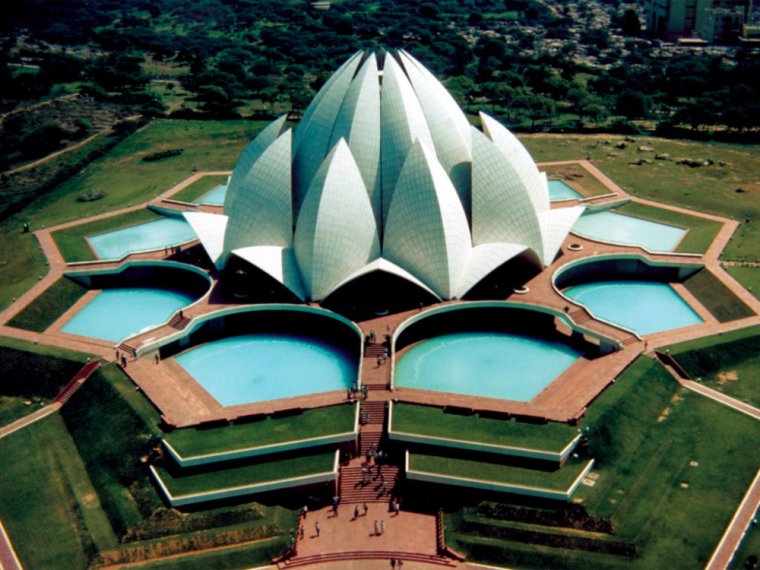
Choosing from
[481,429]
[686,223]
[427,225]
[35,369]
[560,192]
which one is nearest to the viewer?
[481,429]

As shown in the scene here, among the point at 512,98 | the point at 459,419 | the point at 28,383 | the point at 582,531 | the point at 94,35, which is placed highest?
the point at 94,35

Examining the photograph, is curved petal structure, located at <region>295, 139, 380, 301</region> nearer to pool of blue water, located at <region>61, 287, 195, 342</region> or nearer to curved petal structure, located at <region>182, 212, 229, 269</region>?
curved petal structure, located at <region>182, 212, 229, 269</region>

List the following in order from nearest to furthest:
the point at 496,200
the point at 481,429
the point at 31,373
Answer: the point at 481,429, the point at 31,373, the point at 496,200

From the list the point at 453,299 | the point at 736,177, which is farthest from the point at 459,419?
the point at 736,177

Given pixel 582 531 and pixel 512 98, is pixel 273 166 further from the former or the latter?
pixel 512 98

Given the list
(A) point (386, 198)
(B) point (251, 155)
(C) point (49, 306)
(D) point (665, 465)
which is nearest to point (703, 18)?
(B) point (251, 155)

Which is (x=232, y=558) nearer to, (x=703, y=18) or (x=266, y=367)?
(x=266, y=367)
